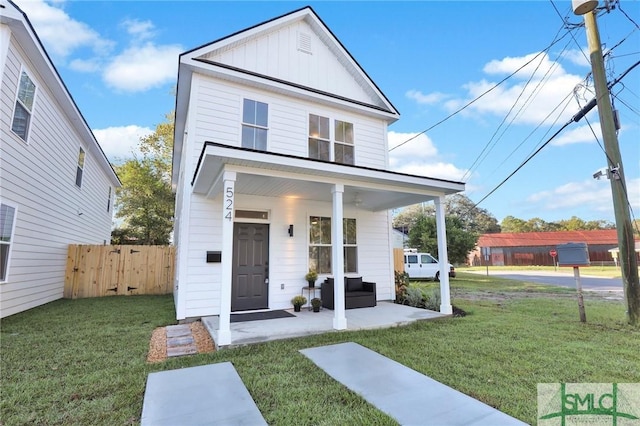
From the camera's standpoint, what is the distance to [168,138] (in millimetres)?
21625

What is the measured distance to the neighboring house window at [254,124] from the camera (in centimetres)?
692

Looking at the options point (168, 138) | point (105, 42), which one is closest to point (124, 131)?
point (168, 138)

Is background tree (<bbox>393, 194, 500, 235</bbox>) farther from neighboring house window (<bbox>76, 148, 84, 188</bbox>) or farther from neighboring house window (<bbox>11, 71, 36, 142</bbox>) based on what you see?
neighboring house window (<bbox>11, 71, 36, 142</bbox>)

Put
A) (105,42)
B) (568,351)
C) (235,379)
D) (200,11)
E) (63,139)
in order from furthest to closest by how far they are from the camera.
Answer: (105,42) < (63,139) < (200,11) < (568,351) < (235,379)

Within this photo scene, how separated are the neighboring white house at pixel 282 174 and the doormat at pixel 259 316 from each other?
0.34 m

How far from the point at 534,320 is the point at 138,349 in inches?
288

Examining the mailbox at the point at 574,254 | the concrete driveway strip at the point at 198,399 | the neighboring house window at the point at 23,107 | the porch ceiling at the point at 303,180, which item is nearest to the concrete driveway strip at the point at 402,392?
the concrete driveway strip at the point at 198,399

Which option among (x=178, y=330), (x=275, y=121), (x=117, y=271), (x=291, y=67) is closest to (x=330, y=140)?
(x=275, y=121)

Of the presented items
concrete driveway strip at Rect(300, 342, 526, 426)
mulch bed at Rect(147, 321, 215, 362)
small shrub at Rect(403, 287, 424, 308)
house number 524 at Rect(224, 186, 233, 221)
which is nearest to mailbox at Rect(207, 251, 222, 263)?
mulch bed at Rect(147, 321, 215, 362)

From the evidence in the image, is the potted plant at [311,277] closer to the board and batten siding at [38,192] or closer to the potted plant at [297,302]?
the potted plant at [297,302]

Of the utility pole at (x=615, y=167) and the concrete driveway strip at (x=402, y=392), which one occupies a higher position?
the utility pole at (x=615, y=167)

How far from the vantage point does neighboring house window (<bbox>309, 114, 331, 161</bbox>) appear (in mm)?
7695

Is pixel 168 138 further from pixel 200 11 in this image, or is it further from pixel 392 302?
pixel 392 302

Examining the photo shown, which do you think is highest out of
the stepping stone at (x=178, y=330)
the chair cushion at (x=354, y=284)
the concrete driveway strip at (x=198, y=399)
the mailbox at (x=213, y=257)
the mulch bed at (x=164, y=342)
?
the mailbox at (x=213, y=257)
